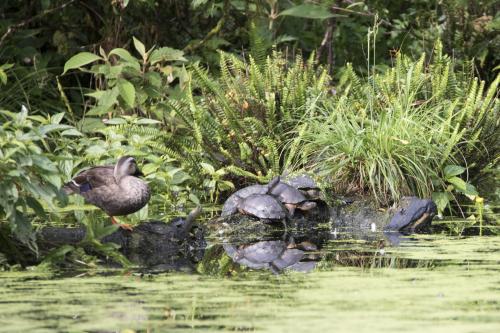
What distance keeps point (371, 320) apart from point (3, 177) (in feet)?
6.47

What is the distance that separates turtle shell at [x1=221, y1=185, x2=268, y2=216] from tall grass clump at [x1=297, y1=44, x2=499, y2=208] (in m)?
0.51

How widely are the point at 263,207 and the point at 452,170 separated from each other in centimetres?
157

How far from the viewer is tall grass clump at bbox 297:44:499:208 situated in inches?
291

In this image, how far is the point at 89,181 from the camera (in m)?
5.92

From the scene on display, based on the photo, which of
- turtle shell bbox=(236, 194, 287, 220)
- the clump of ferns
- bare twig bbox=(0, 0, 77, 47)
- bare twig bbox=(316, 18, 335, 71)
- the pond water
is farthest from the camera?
bare twig bbox=(316, 18, 335, 71)

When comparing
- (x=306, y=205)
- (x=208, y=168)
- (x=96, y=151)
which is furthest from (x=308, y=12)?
(x=96, y=151)

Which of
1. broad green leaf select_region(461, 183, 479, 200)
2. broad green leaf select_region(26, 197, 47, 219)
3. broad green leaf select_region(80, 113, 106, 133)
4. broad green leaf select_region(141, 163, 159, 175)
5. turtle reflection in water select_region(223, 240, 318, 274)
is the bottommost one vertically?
broad green leaf select_region(461, 183, 479, 200)

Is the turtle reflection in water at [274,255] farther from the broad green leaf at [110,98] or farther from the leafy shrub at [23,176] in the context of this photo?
the broad green leaf at [110,98]

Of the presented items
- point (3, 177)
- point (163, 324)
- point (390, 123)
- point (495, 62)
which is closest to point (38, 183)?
point (3, 177)

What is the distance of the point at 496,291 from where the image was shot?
4.58m

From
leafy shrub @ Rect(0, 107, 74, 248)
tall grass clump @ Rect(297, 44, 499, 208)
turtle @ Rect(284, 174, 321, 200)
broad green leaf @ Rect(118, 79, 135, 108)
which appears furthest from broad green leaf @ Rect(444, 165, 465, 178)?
leafy shrub @ Rect(0, 107, 74, 248)

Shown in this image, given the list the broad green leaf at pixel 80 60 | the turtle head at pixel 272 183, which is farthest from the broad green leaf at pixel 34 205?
the broad green leaf at pixel 80 60

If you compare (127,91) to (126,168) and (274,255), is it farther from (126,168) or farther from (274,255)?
(274,255)

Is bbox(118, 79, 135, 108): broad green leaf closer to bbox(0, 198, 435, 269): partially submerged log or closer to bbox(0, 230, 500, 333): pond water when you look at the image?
bbox(0, 198, 435, 269): partially submerged log
